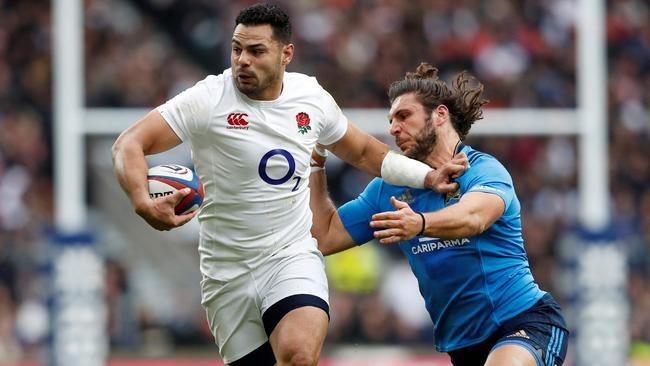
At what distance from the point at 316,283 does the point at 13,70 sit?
31.1 ft

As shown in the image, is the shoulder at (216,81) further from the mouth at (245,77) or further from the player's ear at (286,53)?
the player's ear at (286,53)

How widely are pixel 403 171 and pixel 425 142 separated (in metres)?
0.20

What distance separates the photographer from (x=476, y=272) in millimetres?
6930

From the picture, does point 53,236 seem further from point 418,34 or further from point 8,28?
point 418,34

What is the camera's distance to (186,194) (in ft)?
21.8

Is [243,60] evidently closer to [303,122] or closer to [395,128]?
[303,122]

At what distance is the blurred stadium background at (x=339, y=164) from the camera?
14.8 meters

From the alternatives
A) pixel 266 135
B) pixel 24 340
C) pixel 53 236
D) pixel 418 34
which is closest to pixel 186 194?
pixel 266 135

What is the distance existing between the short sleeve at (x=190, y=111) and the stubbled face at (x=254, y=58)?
15cm

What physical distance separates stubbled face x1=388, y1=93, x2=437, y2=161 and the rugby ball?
109 cm

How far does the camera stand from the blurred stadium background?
14812 millimetres

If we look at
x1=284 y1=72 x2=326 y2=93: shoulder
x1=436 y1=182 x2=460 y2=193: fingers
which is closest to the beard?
x1=436 y1=182 x2=460 y2=193: fingers

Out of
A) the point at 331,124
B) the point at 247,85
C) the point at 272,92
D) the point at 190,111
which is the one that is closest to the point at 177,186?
the point at 190,111

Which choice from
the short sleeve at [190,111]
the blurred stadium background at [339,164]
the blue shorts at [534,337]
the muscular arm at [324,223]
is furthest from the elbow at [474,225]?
the blurred stadium background at [339,164]
